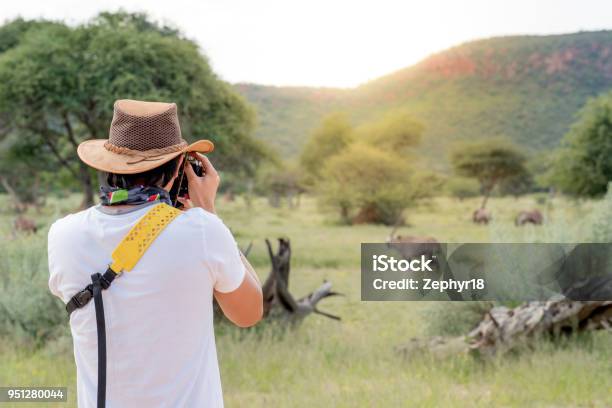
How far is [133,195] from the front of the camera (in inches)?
70.4

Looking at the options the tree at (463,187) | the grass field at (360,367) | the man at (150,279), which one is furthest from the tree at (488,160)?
the man at (150,279)

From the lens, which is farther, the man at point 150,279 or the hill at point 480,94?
the hill at point 480,94

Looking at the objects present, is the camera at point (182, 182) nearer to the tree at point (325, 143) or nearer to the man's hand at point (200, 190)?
the man's hand at point (200, 190)

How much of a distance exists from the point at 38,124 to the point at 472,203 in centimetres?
3885

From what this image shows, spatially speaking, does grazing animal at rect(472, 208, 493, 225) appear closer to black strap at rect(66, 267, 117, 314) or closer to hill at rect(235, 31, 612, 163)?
black strap at rect(66, 267, 117, 314)

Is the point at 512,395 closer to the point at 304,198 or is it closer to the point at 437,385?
the point at 437,385

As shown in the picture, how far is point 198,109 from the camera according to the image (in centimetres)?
1522

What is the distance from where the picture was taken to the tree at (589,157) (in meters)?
23.8

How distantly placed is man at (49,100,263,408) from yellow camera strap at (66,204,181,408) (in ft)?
0.05

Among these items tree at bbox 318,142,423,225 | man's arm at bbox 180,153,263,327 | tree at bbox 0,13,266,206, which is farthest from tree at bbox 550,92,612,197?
man's arm at bbox 180,153,263,327

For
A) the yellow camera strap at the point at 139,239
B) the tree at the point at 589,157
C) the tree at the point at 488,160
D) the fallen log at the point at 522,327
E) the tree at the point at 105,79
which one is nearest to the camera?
the yellow camera strap at the point at 139,239

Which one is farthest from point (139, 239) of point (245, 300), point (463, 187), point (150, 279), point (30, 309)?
point (463, 187)

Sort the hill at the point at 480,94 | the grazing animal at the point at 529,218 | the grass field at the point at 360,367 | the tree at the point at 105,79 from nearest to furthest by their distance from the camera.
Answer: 1. the grass field at the point at 360,367
2. the tree at the point at 105,79
3. the grazing animal at the point at 529,218
4. the hill at the point at 480,94

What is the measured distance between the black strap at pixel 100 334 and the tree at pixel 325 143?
50523mm
